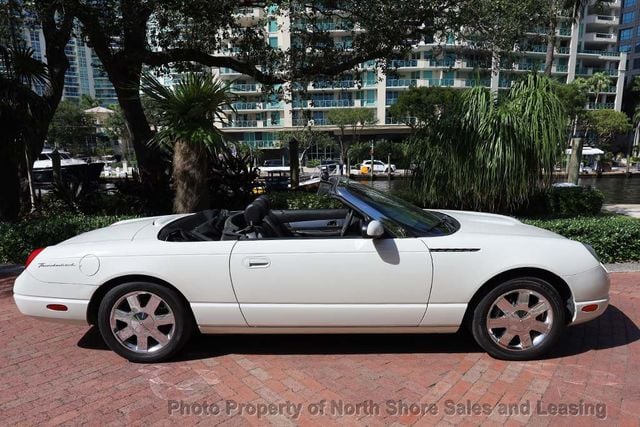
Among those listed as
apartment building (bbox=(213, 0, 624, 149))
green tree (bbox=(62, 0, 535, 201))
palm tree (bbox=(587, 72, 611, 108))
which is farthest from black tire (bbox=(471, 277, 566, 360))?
palm tree (bbox=(587, 72, 611, 108))

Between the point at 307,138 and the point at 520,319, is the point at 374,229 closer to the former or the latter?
the point at 520,319

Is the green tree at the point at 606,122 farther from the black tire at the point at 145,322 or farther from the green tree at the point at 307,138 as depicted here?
the black tire at the point at 145,322

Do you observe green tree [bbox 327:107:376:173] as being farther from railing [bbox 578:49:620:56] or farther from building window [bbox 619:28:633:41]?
building window [bbox 619:28:633:41]

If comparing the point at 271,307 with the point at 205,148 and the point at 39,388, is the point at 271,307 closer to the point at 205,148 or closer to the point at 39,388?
the point at 39,388

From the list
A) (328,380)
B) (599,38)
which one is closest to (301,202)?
(328,380)

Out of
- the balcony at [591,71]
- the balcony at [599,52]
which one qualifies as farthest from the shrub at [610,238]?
the balcony at [599,52]

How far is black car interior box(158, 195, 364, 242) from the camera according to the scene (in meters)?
3.56

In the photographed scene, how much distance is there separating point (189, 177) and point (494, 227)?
189 inches

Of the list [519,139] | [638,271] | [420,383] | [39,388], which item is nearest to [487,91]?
[519,139]

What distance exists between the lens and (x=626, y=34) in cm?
7488

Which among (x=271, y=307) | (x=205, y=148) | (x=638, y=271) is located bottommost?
(x=638, y=271)

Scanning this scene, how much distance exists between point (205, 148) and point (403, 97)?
4223cm

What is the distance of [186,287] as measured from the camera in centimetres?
334

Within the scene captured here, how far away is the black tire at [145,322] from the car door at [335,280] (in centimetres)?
51
